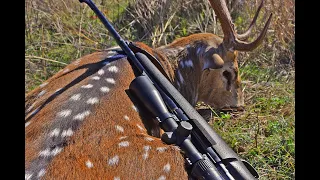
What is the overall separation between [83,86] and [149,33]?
3.11m

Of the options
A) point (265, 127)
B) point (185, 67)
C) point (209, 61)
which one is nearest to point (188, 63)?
point (185, 67)

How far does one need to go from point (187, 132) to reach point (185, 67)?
5.42ft

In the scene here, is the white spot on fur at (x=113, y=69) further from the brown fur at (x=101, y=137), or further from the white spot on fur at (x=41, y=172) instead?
the white spot on fur at (x=41, y=172)

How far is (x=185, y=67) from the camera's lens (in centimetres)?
501

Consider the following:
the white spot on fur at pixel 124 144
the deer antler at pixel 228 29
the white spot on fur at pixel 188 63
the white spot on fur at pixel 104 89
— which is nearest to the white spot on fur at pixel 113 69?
the white spot on fur at pixel 104 89

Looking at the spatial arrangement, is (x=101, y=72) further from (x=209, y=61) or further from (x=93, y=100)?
(x=209, y=61)

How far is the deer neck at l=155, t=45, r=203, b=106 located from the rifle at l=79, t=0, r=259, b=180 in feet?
3.01

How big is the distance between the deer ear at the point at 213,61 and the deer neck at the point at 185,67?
0.20ft
